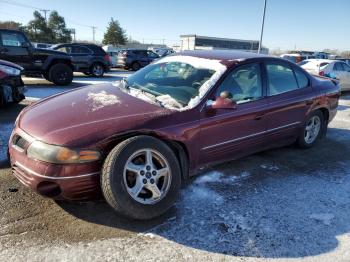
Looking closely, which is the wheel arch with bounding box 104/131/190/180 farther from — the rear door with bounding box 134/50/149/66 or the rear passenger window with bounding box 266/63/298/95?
the rear door with bounding box 134/50/149/66

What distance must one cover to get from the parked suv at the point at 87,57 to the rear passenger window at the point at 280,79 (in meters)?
12.7

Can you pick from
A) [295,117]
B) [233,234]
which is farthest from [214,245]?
[295,117]

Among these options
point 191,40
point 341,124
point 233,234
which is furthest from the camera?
point 191,40

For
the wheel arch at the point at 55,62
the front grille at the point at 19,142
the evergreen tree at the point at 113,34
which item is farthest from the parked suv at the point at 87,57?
the evergreen tree at the point at 113,34

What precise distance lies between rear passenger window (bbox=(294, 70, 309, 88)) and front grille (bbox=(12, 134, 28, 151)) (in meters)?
3.84

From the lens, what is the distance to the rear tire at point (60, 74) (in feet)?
38.1

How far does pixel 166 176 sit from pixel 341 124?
18.7ft

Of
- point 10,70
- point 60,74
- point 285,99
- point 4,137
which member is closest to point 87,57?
point 60,74

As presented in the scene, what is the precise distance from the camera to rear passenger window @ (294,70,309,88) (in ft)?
16.8

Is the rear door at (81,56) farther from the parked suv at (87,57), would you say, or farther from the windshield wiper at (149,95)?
the windshield wiper at (149,95)

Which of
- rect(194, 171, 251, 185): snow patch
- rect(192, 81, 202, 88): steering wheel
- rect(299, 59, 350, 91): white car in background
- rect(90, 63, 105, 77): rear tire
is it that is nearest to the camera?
rect(192, 81, 202, 88): steering wheel

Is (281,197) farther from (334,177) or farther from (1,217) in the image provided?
(1,217)

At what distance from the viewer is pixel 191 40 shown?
3984 centimetres

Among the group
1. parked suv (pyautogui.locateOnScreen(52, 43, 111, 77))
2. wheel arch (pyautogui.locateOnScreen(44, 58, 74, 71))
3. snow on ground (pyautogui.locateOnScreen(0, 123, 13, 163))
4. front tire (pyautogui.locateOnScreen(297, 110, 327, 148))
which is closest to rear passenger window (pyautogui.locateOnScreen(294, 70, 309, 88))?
front tire (pyautogui.locateOnScreen(297, 110, 327, 148))
